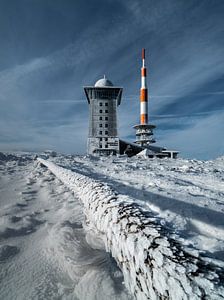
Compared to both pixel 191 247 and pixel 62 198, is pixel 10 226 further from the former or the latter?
pixel 191 247

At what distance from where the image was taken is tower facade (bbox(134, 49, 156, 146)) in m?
35.4

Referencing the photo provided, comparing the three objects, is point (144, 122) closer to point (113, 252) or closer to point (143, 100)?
point (143, 100)

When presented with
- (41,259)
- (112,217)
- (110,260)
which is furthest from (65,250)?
(112,217)

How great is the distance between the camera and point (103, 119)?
111 ft

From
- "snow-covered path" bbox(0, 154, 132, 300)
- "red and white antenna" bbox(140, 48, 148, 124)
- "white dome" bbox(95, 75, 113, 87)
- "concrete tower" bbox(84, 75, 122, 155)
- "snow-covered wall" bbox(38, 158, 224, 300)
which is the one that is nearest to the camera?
"snow-covered wall" bbox(38, 158, 224, 300)

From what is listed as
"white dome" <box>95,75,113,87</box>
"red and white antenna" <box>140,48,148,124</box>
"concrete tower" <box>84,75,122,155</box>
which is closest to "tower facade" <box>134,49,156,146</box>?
"red and white antenna" <box>140,48,148,124</box>

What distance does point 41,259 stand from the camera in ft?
3.91

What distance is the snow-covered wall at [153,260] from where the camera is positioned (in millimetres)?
524

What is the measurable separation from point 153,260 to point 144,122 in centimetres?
3645

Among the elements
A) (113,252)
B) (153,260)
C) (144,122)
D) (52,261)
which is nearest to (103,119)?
(144,122)

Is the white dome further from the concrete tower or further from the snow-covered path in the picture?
the snow-covered path

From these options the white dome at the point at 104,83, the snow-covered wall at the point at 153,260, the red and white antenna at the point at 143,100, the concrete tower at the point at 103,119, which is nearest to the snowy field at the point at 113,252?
the snow-covered wall at the point at 153,260

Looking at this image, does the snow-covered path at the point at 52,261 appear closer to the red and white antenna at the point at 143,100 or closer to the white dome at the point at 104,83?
the red and white antenna at the point at 143,100

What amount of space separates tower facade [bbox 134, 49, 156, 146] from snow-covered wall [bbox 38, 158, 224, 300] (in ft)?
118
